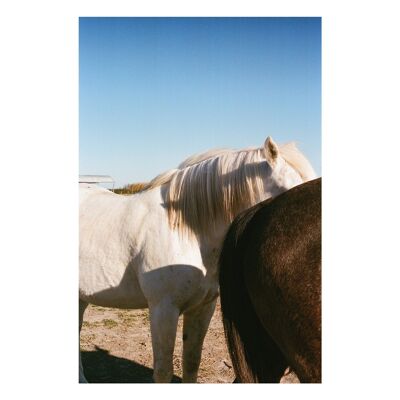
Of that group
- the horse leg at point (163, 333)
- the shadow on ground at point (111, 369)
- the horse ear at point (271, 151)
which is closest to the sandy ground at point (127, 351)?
the shadow on ground at point (111, 369)

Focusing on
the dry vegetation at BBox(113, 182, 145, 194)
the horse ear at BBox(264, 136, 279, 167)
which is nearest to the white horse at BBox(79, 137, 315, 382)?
the horse ear at BBox(264, 136, 279, 167)

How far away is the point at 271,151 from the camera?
1909mm

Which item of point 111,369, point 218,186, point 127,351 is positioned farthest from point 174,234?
point 127,351

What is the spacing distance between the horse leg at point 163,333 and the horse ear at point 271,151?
0.87 meters

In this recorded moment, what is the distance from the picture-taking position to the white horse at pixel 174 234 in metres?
1.97

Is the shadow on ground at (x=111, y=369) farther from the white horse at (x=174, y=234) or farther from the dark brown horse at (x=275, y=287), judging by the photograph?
the dark brown horse at (x=275, y=287)

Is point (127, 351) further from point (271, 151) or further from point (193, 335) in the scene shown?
point (271, 151)

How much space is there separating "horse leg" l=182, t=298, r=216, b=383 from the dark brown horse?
0.69 meters

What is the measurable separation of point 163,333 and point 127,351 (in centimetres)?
124
